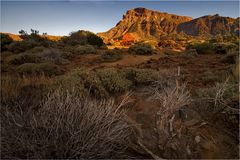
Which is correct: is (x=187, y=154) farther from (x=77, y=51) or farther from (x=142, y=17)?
(x=142, y=17)

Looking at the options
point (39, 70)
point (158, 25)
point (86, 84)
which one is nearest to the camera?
point (86, 84)

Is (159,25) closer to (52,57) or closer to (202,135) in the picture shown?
(52,57)

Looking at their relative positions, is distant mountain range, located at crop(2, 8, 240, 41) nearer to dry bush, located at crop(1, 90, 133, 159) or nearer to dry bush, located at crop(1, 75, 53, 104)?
dry bush, located at crop(1, 75, 53, 104)

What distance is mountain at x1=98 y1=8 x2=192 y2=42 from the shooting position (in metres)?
77.1

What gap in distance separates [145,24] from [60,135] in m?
83.9

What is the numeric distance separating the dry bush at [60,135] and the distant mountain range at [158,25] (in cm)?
5965

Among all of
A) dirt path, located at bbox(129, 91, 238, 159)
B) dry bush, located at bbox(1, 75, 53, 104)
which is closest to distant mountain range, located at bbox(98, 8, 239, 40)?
dry bush, located at bbox(1, 75, 53, 104)

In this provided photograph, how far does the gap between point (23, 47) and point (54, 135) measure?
13.4 m

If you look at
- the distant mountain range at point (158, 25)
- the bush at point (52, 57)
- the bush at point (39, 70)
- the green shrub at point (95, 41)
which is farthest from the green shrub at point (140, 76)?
the distant mountain range at point (158, 25)

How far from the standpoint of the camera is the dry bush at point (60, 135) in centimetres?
174

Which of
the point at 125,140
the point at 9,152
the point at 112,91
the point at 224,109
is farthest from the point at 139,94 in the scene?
the point at 9,152

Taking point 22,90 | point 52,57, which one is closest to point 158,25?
point 52,57

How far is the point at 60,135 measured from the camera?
1.78 meters

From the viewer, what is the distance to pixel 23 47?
13320 millimetres
